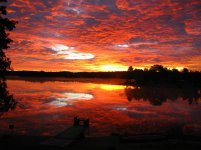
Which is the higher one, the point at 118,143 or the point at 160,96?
the point at 160,96

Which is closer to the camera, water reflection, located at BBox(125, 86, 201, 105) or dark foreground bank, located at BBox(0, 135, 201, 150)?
dark foreground bank, located at BBox(0, 135, 201, 150)

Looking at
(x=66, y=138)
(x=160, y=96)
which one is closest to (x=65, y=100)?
(x=160, y=96)

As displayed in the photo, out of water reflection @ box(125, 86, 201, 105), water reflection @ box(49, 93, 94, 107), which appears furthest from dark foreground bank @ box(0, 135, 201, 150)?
water reflection @ box(125, 86, 201, 105)

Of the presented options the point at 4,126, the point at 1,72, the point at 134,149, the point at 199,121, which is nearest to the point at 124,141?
the point at 134,149

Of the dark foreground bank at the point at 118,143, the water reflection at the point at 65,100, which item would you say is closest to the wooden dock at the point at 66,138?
the dark foreground bank at the point at 118,143

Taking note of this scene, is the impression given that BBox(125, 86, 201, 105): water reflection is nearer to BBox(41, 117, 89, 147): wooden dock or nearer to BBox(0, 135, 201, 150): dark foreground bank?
BBox(0, 135, 201, 150): dark foreground bank

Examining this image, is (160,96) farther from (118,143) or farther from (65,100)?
(118,143)

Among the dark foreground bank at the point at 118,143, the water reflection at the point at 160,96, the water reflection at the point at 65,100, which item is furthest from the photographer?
the water reflection at the point at 160,96

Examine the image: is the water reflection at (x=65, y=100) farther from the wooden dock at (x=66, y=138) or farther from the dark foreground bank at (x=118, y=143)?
the dark foreground bank at (x=118, y=143)

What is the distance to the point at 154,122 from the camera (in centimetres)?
2950

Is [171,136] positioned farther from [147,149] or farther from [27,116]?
[27,116]

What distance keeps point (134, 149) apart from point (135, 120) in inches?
511

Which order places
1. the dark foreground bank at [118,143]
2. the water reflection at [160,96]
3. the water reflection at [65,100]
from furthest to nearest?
the water reflection at [160,96], the water reflection at [65,100], the dark foreground bank at [118,143]

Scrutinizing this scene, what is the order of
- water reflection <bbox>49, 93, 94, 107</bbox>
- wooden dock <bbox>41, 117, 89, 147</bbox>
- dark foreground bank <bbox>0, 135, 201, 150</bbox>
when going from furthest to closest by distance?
water reflection <bbox>49, 93, 94, 107</bbox>
dark foreground bank <bbox>0, 135, 201, 150</bbox>
wooden dock <bbox>41, 117, 89, 147</bbox>
